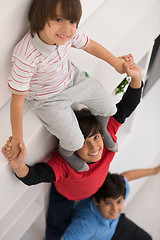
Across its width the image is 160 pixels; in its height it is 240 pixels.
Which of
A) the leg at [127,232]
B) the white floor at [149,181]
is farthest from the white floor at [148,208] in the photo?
the leg at [127,232]

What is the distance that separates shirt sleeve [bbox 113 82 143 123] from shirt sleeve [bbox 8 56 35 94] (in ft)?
1.52

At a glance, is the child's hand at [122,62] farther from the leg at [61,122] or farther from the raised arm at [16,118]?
the raised arm at [16,118]

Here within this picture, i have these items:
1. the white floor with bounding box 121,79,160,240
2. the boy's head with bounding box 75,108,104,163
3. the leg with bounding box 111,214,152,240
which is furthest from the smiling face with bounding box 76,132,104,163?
the white floor with bounding box 121,79,160,240

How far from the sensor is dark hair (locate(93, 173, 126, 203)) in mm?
1670

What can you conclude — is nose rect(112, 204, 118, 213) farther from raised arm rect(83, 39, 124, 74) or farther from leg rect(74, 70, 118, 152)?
raised arm rect(83, 39, 124, 74)

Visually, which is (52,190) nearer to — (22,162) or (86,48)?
(22,162)

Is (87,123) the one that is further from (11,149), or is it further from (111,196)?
(111,196)

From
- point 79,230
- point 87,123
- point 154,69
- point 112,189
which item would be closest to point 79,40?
point 87,123

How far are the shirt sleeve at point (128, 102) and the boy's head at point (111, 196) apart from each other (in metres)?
0.47

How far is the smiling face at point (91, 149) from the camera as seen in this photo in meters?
1.22

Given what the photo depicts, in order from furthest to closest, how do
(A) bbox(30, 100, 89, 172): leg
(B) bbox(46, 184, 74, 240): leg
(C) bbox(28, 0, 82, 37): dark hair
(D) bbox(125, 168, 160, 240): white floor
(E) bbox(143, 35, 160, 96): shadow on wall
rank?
(D) bbox(125, 168, 160, 240): white floor → (E) bbox(143, 35, 160, 96): shadow on wall → (B) bbox(46, 184, 74, 240): leg → (A) bbox(30, 100, 89, 172): leg → (C) bbox(28, 0, 82, 37): dark hair

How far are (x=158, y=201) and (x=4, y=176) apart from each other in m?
1.33

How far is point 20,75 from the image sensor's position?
0.89 metres

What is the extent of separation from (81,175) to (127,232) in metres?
0.69
